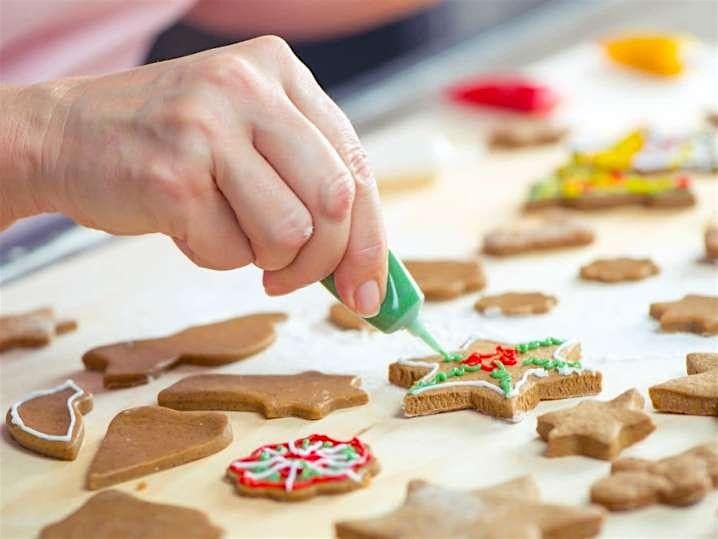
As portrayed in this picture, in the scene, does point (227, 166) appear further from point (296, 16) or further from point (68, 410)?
point (296, 16)

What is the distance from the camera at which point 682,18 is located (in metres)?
2.27

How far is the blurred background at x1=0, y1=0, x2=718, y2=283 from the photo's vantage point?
159 centimetres

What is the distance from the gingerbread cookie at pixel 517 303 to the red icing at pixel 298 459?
0.29 metres

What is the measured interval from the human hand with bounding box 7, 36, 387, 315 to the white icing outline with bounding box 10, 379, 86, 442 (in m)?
0.15

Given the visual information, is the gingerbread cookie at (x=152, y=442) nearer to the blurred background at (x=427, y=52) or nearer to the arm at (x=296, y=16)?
the blurred background at (x=427, y=52)

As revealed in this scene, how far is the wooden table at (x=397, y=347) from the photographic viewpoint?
2.81ft

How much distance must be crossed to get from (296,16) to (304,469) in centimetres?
127

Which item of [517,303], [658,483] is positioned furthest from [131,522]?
[517,303]

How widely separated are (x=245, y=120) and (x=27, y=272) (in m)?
0.56

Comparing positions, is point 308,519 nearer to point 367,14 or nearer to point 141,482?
point 141,482

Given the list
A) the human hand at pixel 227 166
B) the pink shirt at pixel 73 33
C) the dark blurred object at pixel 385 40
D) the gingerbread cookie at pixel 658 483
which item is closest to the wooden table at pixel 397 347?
the gingerbread cookie at pixel 658 483

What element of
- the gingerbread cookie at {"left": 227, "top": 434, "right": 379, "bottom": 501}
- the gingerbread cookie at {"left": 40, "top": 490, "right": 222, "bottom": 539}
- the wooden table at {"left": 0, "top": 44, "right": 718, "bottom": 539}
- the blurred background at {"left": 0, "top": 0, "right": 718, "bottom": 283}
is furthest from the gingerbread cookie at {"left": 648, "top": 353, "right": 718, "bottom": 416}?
the blurred background at {"left": 0, "top": 0, "right": 718, "bottom": 283}

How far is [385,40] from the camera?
84.3 inches

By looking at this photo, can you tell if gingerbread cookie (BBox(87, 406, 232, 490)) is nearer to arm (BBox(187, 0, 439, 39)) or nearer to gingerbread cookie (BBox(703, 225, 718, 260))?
gingerbread cookie (BBox(703, 225, 718, 260))
